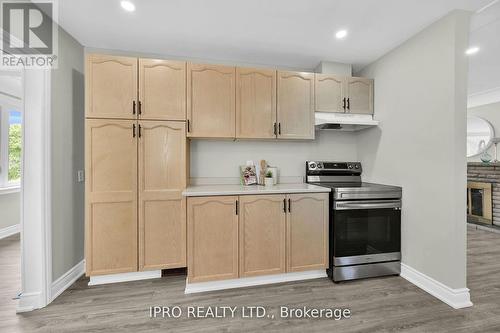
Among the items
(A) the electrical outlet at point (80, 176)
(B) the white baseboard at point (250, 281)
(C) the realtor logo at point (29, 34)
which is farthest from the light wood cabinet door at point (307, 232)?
(C) the realtor logo at point (29, 34)

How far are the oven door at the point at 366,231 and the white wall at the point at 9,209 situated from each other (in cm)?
492

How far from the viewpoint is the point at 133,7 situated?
6.23ft

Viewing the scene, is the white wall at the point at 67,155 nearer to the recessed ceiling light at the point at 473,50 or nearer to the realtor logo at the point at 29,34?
the realtor logo at the point at 29,34

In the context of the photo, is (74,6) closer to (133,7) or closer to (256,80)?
(133,7)

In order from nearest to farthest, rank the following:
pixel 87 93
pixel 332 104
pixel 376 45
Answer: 1. pixel 87 93
2. pixel 376 45
3. pixel 332 104

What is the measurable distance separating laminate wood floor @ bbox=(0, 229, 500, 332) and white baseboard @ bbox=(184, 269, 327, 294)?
0.06 metres

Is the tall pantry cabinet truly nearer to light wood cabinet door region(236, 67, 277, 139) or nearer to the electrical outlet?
the electrical outlet

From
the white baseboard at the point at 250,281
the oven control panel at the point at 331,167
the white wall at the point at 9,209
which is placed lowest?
the white baseboard at the point at 250,281

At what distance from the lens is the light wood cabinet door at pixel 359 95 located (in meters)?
2.76

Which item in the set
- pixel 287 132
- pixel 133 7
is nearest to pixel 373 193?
pixel 287 132

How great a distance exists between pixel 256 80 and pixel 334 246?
1.99 meters

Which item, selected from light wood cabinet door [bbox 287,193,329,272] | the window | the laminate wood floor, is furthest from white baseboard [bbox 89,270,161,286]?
the window

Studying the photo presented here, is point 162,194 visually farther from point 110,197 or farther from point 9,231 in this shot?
point 9,231

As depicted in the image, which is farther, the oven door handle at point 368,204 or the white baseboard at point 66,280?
the oven door handle at point 368,204
